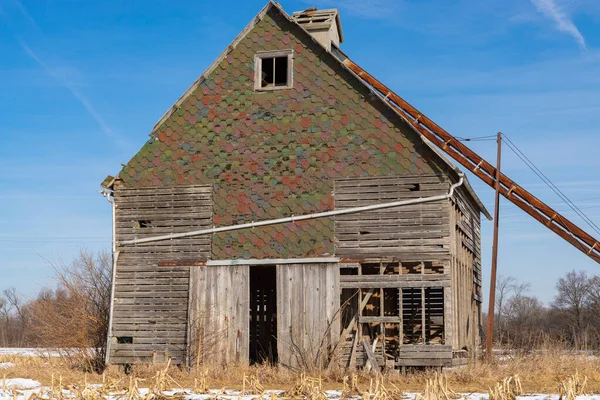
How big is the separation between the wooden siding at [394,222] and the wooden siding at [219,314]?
2.90 m

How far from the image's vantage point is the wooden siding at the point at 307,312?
60.5 ft

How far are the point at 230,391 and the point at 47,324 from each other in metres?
9.32

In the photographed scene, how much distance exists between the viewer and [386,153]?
62.2 feet

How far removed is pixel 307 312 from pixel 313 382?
4048mm

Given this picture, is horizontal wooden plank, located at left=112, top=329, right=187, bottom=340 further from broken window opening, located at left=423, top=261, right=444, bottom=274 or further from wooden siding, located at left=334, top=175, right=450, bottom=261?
broken window opening, located at left=423, top=261, right=444, bottom=274

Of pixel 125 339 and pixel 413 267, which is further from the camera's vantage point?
pixel 125 339

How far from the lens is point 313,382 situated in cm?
1478

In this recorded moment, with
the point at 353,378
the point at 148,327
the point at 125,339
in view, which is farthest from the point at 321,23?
the point at 353,378

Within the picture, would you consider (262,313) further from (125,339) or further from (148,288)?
(125,339)

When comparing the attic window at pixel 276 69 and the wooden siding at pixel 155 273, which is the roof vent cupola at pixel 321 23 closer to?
the attic window at pixel 276 69

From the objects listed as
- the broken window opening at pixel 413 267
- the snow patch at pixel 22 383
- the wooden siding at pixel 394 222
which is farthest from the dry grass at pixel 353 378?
the wooden siding at pixel 394 222

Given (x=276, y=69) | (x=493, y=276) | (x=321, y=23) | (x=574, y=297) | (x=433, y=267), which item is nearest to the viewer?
(x=433, y=267)

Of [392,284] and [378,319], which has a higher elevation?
[392,284]

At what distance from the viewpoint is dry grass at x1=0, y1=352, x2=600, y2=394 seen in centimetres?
1499
